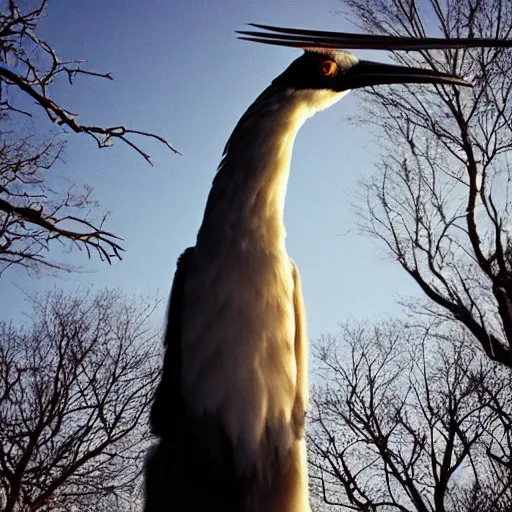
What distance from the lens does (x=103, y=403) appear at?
637 centimetres

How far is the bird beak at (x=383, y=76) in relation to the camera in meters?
1.10

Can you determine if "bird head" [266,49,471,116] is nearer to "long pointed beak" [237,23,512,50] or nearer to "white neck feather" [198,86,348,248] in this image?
"white neck feather" [198,86,348,248]

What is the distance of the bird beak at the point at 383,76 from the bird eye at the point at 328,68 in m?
0.02

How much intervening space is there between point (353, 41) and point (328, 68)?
23cm

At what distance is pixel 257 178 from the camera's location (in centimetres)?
95

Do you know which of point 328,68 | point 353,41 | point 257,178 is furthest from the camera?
point 328,68

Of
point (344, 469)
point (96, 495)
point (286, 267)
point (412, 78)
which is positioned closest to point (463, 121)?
point (344, 469)

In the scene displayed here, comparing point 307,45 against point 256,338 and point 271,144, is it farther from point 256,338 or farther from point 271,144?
point 256,338

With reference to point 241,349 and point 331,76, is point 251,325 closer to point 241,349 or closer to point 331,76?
point 241,349

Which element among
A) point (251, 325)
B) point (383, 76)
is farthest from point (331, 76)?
point (251, 325)

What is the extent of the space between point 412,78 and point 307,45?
365 millimetres

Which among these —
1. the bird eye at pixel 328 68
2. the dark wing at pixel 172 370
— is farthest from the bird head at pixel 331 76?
the dark wing at pixel 172 370

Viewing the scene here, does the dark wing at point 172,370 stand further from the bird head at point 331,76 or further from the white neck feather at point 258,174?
the bird head at point 331,76

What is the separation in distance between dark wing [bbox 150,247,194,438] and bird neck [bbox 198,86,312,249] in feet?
0.32
